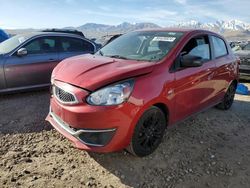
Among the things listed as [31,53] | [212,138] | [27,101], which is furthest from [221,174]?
[31,53]

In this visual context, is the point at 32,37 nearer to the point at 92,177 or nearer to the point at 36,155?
the point at 36,155

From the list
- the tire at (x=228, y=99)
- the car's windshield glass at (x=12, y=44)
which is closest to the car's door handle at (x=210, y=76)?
the tire at (x=228, y=99)

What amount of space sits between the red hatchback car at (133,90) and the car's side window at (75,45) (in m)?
2.56

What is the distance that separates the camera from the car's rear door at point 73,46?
7025 mm

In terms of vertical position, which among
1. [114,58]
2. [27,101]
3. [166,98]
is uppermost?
[114,58]

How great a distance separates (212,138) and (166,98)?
143cm

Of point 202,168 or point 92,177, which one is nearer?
point 92,177

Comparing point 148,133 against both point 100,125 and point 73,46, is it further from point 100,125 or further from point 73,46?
point 73,46

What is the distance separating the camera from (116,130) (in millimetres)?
3189

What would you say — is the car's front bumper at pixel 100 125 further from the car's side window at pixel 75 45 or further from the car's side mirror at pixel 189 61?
the car's side window at pixel 75 45

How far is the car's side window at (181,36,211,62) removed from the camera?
4.28m

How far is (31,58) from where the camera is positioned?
632 centimetres

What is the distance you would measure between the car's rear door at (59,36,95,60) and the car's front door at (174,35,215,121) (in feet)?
11.9

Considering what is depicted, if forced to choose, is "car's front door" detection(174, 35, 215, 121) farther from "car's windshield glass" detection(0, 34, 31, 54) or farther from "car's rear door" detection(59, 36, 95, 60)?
"car's windshield glass" detection(0, 34, 31, 54)
